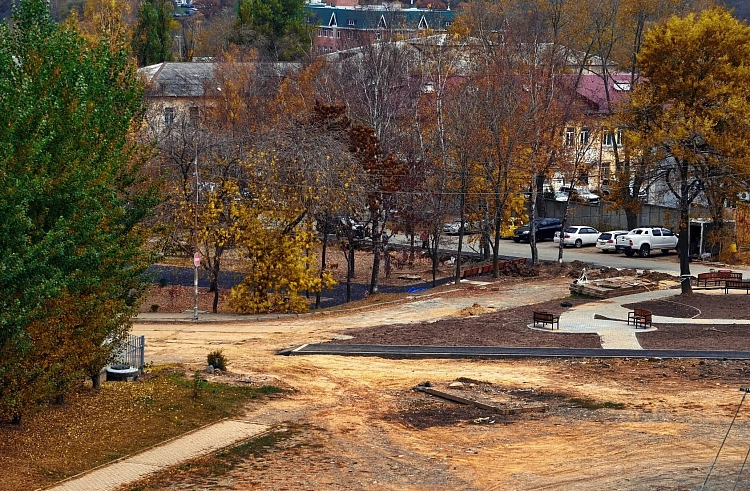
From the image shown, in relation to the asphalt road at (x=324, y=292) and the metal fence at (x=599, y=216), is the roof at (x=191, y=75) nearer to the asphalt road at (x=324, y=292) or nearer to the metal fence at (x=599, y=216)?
the metal fence at (x=599, y=216)

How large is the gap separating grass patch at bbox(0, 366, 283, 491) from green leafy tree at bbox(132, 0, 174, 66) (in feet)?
224

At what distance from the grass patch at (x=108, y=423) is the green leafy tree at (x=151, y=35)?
6823cm

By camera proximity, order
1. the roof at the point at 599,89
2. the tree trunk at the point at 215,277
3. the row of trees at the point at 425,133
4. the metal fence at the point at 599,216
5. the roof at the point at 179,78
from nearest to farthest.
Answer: the row of trees at the point at 425,133, the tree trunk at the point at 215,277, the metal fence at the point at 599,216, the roof at the point at 599,89, the roof at the point at 179,78

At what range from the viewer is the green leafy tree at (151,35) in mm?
91062

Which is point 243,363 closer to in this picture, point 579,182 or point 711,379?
point 711,379

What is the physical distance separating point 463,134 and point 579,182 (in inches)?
403

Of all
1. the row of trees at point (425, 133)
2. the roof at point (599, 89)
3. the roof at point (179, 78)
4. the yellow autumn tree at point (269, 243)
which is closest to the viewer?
the yellow autumn tree at point (269, 243)

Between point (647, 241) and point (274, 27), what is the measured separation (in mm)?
54969

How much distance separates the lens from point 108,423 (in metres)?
22.2

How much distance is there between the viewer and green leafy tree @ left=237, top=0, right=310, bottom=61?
9862 centimetres

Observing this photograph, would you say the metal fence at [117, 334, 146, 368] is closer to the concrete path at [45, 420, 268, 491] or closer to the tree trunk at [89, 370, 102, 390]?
the tree trunk at [89, 370, 102, 390]

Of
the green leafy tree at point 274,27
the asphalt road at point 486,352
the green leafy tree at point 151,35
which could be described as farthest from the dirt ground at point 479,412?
the green leafy tree at point 274,27

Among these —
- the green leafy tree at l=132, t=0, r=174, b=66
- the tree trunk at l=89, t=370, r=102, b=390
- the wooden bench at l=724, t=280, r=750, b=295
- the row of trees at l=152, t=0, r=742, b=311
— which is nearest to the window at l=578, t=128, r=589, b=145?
the row of trees at l=152, t=0, r=742, b=311

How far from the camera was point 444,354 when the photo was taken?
31.9 meters
